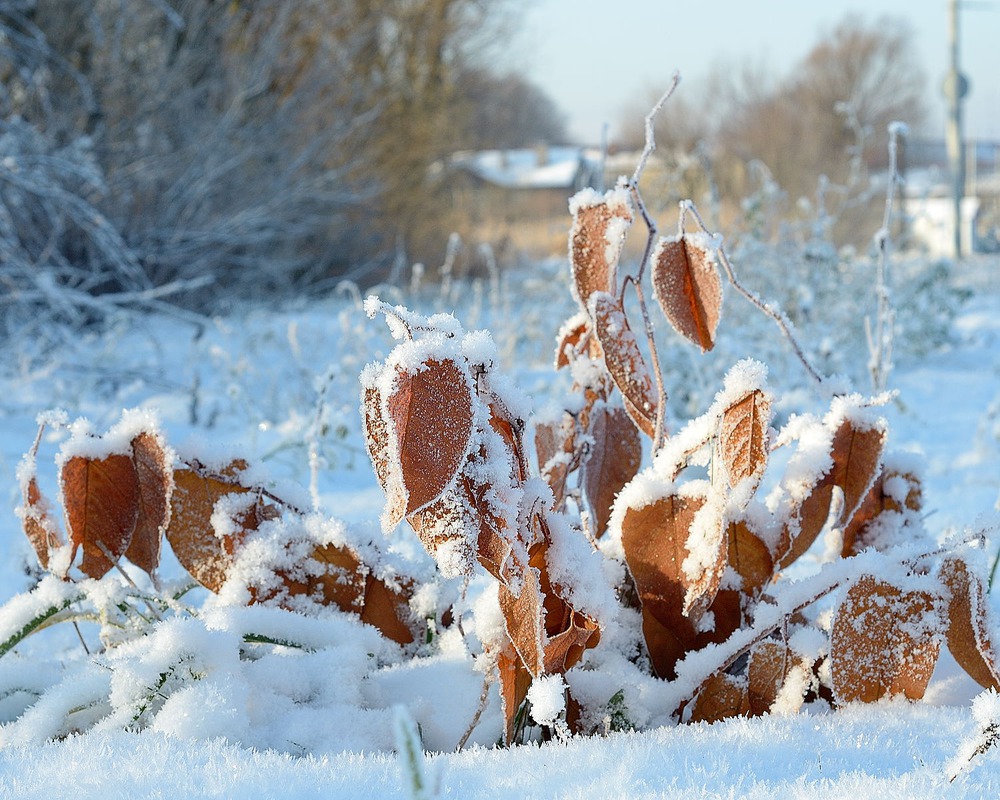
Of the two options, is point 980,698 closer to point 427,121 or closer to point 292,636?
point 292,636

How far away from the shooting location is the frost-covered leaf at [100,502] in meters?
0.82

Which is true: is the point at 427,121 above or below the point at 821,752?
above

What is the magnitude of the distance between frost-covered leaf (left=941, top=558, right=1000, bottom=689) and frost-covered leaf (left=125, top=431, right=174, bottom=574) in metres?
0.66

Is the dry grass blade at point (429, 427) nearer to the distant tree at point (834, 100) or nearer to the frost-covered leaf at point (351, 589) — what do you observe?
the frost-covered leaf at point (351, 589)

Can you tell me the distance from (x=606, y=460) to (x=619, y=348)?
7.9 inches

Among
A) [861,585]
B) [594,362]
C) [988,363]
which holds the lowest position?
[988,363]

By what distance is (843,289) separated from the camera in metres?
4.62

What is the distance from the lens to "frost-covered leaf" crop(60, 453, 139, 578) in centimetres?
82

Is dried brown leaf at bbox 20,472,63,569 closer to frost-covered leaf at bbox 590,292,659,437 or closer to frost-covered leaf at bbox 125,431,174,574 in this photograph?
frost-covered leaf at bbox 125,431,174,574

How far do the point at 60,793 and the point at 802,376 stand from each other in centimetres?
402

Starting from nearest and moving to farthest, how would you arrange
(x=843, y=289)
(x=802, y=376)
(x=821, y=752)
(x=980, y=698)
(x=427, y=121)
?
(x=980, y=698)
(x=821, y=752)
(x=802, y=376)
(x=843, y=289)
(x=427, y=121)

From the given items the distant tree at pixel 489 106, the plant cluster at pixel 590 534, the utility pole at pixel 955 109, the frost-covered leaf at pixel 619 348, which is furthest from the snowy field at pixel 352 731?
the utility pole at pixel 955 109

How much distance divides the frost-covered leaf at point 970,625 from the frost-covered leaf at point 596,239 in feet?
1.21

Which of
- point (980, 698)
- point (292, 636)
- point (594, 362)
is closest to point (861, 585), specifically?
point (980, 698)
